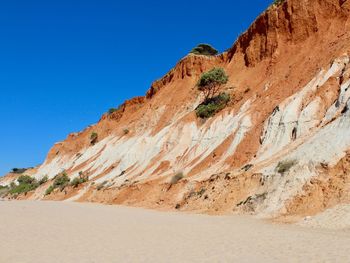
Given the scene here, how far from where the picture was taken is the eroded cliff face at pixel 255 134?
21.7 metres

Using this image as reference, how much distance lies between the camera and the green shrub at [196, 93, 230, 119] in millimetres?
45031

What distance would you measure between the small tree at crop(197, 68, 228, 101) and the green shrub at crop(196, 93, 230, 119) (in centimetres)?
270

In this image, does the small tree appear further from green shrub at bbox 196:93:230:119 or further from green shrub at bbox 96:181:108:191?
green shrub at bbox 96:181:108:191

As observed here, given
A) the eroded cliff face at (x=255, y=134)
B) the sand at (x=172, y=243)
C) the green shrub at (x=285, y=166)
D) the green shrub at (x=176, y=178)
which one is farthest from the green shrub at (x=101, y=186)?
the sand at (x=172, y=243)

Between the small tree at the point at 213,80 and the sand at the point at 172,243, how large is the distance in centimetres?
3218

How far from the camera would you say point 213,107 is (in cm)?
4538

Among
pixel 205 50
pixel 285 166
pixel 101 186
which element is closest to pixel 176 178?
pixel 285 166

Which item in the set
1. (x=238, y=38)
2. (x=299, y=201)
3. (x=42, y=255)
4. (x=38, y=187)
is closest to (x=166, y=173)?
(x=299, y=201)

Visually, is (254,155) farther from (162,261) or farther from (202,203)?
(162,261)

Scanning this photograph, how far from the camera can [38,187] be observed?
69.4 m

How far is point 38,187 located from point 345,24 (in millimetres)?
52189

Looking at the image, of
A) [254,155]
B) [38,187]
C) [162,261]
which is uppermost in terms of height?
[38,187]

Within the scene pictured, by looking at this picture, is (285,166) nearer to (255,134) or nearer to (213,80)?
(255,134)

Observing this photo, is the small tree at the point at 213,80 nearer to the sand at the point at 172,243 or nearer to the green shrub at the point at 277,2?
the green shrub at the point at 277,2
